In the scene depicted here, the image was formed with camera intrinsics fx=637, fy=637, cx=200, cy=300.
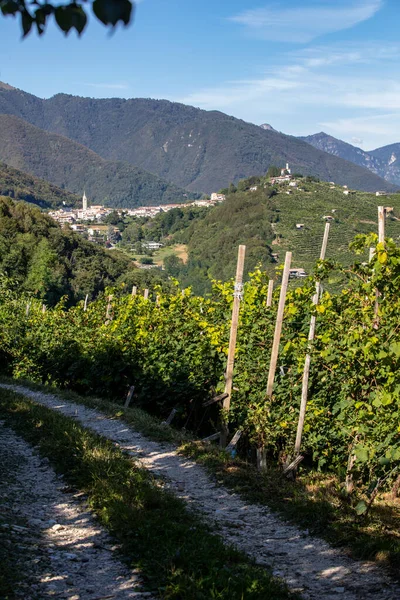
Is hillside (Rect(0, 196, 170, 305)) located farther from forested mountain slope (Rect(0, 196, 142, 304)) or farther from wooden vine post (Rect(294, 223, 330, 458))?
wooden vine post (Rect(294, 223, 330, 458))

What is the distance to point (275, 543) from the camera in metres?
4.91

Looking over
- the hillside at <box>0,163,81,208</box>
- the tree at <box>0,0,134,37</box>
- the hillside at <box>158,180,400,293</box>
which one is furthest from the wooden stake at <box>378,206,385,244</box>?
the hillside at <box>0,163,81,208</box>

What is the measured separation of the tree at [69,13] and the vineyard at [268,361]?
357 centimetres

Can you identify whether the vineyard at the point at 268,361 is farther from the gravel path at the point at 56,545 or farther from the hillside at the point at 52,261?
the hillside at the point at 52,261

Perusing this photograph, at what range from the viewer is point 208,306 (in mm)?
11570

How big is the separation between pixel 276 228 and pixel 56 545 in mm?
87294

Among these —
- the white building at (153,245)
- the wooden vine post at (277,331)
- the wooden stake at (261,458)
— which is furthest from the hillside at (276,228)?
the wooden vine post at (277,331)

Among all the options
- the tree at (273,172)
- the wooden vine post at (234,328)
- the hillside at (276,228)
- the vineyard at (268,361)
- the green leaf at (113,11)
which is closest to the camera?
the green leaf at (113,11)

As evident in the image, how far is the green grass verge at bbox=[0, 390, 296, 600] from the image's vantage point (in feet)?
12.0

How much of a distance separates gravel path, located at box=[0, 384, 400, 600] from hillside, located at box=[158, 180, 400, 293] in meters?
56.3

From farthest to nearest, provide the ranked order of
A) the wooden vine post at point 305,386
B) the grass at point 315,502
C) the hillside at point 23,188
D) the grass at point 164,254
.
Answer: the hillside at point 23,188 → the grass at point 164,254 → the wooden vine post at point 305,386 → the grass at point 315,502

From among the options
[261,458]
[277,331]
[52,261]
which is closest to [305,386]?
[277,331]

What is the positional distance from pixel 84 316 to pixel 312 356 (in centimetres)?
1060

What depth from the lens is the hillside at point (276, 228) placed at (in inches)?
2899
